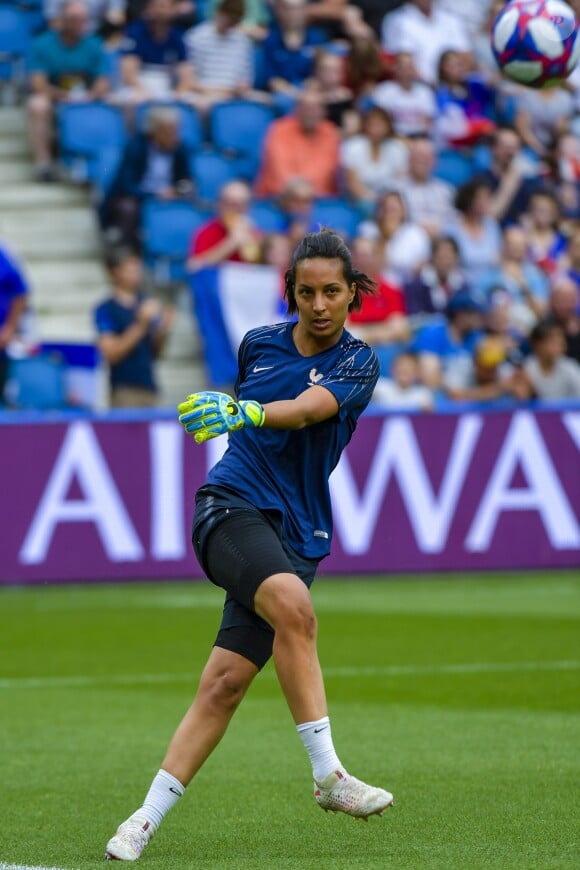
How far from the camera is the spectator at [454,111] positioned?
2075 cm

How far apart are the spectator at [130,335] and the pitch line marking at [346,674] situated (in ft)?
18.7

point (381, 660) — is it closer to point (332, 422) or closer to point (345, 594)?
point (345, 594)

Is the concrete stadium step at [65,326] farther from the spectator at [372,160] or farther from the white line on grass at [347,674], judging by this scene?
the white line on grass at [347,674]

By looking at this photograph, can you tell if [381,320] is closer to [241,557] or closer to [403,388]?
[403,388]

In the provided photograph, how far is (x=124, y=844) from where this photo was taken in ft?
Result: 18.1

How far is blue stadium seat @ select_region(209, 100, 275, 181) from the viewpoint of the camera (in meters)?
19.0

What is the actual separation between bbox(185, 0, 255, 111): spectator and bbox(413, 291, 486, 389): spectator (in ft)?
11.9

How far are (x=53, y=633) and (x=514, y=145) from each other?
10.2m

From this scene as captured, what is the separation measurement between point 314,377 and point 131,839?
1.64 m

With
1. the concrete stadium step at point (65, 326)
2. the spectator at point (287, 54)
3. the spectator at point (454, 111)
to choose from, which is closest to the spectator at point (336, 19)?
the spectator at point (287, 54)

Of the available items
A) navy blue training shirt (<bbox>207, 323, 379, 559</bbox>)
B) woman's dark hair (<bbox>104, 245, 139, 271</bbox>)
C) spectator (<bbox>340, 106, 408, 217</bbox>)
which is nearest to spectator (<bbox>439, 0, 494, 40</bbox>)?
spectator (<bbox>340, 106, 408, 217</bbox>)

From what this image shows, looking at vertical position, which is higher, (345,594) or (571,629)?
(571,629)

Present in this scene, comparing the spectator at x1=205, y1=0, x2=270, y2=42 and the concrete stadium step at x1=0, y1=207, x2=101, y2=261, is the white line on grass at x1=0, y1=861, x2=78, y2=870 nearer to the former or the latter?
the concrete stadium step at x1=0, y1=207, x2=101, y2=261

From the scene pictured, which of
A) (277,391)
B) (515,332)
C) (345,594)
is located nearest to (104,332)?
(345,594)
